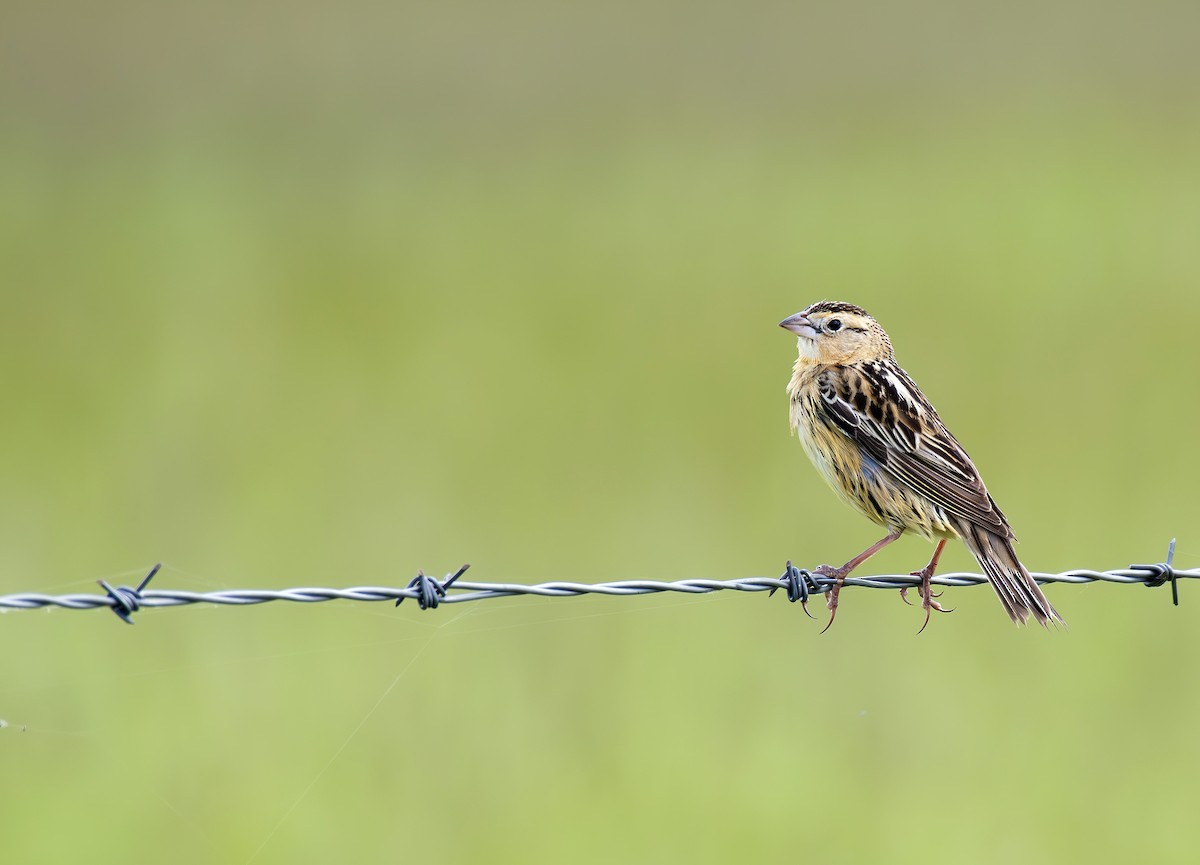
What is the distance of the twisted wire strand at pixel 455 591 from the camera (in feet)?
15.6

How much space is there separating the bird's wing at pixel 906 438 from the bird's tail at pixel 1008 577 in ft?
0.18

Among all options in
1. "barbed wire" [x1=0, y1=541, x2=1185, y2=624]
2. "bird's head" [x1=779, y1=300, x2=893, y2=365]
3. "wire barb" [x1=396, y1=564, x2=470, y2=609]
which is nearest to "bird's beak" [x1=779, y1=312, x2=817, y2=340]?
"bird's head" [x1=779, y1=300, x2=893, y2=365]

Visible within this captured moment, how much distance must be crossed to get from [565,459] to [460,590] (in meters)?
5.87

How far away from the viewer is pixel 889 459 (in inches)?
260

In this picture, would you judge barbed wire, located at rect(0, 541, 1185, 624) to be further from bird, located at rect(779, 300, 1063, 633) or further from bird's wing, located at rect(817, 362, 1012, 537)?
bird's wing, located at rect(817, 362, 1012, 537)

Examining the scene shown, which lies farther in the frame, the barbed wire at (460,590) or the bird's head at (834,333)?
the bird's head at (834,333)

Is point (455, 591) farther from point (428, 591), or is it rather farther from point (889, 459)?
point (889, 459)

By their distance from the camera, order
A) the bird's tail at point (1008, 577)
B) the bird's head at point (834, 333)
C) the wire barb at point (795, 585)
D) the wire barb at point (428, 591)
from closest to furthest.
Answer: the wire barb at point (428, 591) < the wire barb at point (795, 585) < the bird's tail at point (1008, 577) < the bird's head at point (834, 333)

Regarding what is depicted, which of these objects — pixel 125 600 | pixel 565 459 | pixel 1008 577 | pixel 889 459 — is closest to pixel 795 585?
pixel 1008 577

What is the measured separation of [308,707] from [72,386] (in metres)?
5.42

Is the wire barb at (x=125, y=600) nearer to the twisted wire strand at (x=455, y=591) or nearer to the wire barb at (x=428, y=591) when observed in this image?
the twisted wire strand at (x=455, y=591)

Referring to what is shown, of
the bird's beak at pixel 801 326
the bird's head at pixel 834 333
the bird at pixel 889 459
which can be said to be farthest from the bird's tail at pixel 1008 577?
the bird's beak at pixel 801 326

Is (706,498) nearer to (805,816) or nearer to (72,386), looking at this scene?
(805,816)

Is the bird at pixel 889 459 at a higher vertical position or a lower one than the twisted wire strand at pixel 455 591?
higher
